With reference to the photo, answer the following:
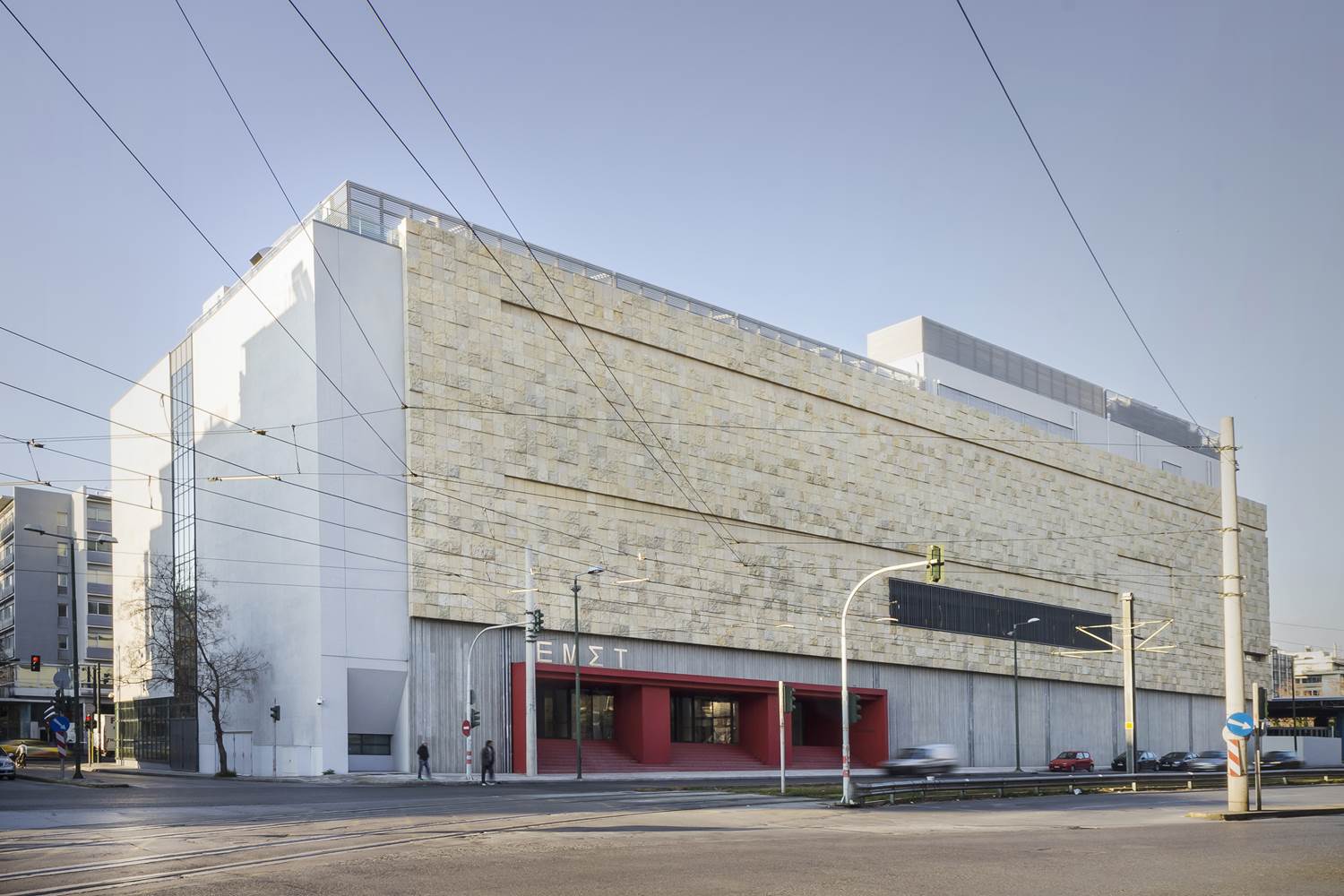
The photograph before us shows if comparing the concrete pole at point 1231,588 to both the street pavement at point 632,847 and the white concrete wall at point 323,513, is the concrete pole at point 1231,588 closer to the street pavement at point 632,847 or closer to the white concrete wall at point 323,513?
the street pavement at point 632,847

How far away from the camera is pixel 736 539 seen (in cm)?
5847

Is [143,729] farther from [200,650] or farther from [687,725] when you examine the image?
[687,725]

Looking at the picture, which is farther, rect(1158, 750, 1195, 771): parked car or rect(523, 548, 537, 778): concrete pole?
rect(1158, 750, 1195, 771): parked car

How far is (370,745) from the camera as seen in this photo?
47.2 metres

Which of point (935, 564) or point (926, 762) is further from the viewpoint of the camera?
point (926, 762)

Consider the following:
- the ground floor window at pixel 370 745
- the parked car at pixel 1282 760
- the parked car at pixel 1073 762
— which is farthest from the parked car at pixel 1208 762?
Result: the ground floor window at pixel 370 745

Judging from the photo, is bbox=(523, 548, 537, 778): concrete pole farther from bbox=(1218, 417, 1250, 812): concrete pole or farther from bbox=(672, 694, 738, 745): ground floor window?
bbox=(1218, 417, 1250, 812): concrete pole

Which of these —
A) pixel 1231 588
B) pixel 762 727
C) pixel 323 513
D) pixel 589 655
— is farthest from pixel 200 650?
pixel 1231 588

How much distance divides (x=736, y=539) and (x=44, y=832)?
4115 centimetres

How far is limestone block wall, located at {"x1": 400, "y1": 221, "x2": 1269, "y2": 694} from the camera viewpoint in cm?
4881

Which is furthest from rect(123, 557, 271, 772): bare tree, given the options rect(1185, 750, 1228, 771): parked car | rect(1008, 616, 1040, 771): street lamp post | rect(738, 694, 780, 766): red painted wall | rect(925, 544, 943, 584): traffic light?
rect(1185, 750, 1228, 771): parked car

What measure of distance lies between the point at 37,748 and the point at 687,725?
2085 inches

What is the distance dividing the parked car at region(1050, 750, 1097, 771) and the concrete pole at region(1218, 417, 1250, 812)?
36.1m

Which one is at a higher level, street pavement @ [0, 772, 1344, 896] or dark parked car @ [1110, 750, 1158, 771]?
street pavement @ [0, 772, 1344, 896]
